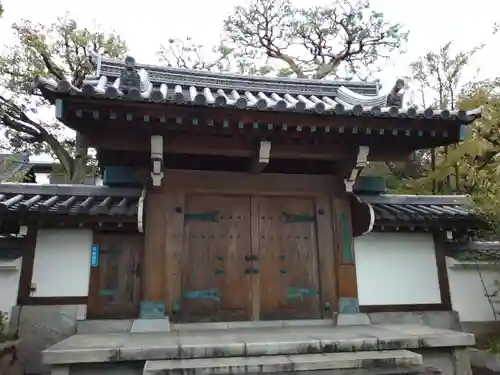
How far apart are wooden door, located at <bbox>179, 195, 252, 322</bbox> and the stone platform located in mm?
492

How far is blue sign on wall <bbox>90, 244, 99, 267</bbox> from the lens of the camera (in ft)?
17.8

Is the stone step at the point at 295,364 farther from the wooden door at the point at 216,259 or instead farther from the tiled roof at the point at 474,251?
the tiled roof at the point at 474,251

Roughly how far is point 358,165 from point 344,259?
141 cm

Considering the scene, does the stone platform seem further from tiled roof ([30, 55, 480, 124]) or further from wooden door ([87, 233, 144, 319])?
tiled roof ([30, 55, 480, 124])

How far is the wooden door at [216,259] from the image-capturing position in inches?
215

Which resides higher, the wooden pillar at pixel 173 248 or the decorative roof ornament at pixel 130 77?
the decorative roof ornament at pixel 130 77

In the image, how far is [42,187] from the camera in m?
5.88

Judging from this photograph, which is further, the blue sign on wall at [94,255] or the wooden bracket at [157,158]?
the blue sign on wall at [94,255]

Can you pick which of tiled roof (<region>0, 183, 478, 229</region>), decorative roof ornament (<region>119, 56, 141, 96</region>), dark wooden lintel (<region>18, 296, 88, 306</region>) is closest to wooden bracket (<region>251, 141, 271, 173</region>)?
decorative roof ornament (<region>119, 56, 141, 96</region>)

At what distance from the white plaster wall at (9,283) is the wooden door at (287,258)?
10.8 feet

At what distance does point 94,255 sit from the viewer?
5.44m

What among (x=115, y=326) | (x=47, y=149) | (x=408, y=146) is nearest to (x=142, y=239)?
(x=115, y=326)

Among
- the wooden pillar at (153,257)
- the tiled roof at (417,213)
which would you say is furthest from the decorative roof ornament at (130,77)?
the tiled roof at (417,213)

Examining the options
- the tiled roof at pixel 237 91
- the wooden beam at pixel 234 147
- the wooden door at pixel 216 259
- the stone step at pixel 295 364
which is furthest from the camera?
the wooden door at pixel 216 259
